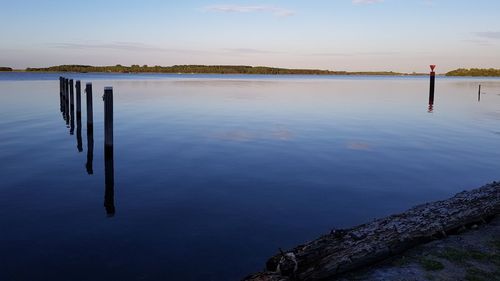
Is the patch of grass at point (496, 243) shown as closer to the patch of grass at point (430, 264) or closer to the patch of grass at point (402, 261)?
the patch of grass at point (430, 264)

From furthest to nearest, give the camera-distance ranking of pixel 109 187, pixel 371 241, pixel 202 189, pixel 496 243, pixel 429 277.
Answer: pixel 109 187, pixel 202 189, pixel 496 243, pixel 371 241, pixel 429 277

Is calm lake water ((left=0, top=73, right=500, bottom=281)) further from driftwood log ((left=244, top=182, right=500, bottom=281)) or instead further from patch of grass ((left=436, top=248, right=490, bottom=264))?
patch of grass ((left=436, top=248, right=490, bottom=264))

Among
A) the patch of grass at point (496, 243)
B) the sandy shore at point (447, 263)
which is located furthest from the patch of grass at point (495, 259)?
the patch of grass at point (496, 243)

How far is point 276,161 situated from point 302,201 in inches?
210

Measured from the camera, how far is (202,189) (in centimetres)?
1360

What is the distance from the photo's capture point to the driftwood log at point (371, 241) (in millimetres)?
6297

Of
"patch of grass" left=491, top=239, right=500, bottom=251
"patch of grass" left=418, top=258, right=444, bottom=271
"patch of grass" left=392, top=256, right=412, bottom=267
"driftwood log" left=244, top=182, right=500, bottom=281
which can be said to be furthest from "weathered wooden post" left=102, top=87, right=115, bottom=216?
"patch of grass" left=491, top=239, right=500, bottom=251

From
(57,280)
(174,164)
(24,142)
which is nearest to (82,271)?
(57,280)

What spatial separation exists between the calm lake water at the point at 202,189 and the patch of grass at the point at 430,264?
320 cm

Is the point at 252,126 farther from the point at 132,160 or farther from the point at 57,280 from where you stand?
the point at 57,280

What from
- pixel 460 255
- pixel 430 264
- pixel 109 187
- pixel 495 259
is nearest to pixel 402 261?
pixel 430 264

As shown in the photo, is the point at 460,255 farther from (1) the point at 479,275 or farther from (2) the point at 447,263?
(1) the point at 479,275

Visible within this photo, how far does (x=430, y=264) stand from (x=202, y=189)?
8.41 meters

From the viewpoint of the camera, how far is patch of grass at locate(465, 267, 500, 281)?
582cm
